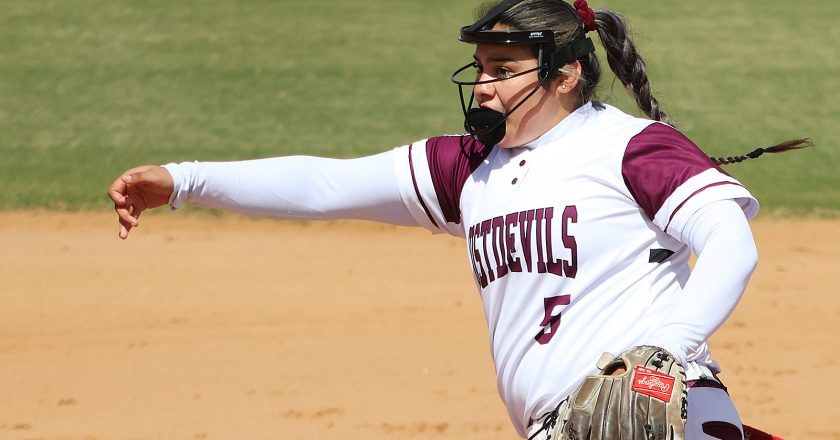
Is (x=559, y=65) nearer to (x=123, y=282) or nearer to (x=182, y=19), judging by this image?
(x=123, y=282)

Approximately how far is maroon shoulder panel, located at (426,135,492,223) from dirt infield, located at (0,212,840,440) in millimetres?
2482

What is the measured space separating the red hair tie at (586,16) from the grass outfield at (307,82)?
6549 mm

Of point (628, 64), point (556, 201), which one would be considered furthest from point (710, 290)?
point (628, 64)

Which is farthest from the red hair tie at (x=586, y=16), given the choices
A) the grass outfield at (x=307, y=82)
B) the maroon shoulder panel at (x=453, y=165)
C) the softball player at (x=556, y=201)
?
the grass outfield at (x=307, y=82)

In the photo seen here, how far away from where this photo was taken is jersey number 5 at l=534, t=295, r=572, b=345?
2.86 meters

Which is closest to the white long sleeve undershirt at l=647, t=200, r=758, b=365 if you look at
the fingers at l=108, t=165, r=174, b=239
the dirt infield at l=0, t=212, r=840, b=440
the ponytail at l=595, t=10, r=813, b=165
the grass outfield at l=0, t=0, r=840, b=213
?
the ponytail at l=595, t=10, r=813, b=165

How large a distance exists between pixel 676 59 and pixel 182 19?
5.56 metres

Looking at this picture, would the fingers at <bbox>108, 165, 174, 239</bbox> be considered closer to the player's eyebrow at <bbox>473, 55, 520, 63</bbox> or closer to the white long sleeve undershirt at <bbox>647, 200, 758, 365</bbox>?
the player's eyebrow at <bbox>473, 55, 520, 63</bbox>

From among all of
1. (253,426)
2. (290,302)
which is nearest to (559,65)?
(253,426)

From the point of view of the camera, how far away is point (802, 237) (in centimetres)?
862

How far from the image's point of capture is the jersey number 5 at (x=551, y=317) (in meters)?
2.86

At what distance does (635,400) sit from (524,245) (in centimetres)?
56

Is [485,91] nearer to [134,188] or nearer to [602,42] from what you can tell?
[602,42]

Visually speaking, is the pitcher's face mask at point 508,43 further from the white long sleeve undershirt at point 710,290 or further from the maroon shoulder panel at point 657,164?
the white long sleeve undershirt at point 710,290
